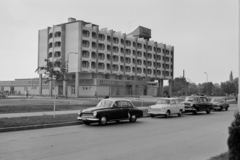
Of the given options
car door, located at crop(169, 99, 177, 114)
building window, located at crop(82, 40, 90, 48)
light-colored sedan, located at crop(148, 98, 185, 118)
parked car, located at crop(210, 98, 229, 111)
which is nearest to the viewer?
light-colored sedan, located at crop(148, 98, 185, 118)

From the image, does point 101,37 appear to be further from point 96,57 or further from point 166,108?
point 166,108

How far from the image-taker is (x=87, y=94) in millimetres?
73125

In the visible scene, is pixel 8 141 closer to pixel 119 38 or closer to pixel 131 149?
pixel 131 149

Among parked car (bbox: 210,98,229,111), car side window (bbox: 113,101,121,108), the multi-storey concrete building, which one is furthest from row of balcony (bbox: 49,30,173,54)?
car side window (bbox: 113,101,121,108)

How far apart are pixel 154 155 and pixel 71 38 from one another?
2539 inches

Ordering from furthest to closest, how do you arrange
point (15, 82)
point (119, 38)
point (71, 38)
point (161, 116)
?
point (15, 82), point (119, 38), point (71, 38), point (161, 116)

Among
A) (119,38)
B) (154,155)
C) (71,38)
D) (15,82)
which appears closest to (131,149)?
(154,155)

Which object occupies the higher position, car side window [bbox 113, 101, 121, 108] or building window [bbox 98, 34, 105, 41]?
building window [bbox 98, 34, 105, 41]

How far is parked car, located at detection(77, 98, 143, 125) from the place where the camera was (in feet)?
44.9

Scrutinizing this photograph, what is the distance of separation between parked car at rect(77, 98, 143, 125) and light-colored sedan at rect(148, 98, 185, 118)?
3.15 metres

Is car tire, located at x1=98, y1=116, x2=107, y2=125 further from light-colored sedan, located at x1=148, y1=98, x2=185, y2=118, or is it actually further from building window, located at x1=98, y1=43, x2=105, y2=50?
building window, located at x1=98, y1=43, x2=105, y2=50

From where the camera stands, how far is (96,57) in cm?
7212

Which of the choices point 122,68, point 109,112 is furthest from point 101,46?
point 109,112

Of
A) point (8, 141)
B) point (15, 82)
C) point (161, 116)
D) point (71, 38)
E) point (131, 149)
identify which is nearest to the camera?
point (131, 149)
